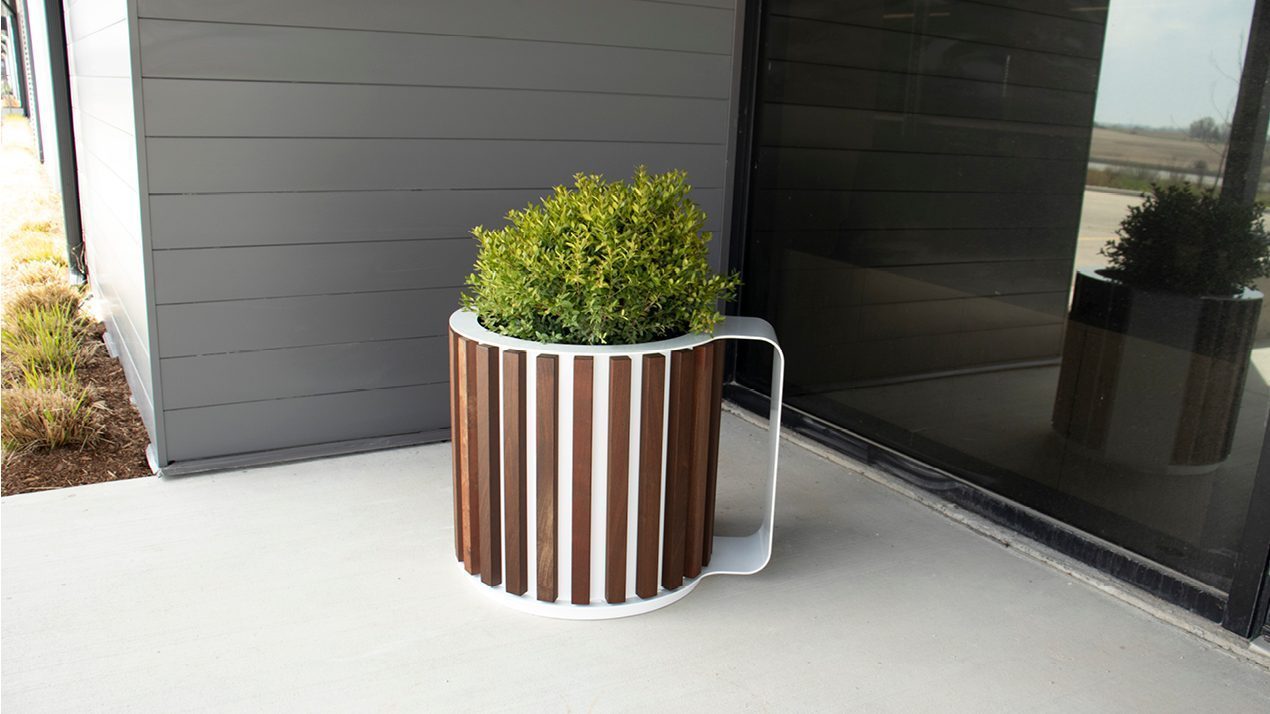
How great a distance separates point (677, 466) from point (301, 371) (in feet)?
5.71

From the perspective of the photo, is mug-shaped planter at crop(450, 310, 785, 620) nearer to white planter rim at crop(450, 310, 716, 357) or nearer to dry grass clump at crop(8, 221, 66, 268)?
white planter rim at crop(450, 310, 716, 357)

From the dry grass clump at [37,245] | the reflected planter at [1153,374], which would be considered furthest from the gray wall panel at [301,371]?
the dry grass clump at [37,245]

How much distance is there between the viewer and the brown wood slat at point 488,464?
2553 millimetres

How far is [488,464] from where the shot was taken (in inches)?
103

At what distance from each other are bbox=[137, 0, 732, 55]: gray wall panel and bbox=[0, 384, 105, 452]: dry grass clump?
5.28 ft

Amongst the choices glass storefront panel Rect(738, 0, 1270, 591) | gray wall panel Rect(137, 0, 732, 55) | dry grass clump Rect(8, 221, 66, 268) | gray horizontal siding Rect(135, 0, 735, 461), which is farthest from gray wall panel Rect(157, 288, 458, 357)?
dry grass clump Rect(8, 221, 66, 268)

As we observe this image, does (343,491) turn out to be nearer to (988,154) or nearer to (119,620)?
(119,620)

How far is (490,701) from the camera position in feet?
7.43

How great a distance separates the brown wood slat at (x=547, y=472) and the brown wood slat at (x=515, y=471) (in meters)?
0.05

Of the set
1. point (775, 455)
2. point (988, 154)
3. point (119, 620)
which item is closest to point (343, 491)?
point (119, 620)

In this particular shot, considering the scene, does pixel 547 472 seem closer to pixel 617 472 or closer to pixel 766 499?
pixel 617 472

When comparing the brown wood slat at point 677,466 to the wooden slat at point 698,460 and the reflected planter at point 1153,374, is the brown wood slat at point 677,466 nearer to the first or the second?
the wooden slat at point 698,460

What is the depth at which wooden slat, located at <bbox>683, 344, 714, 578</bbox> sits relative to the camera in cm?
262

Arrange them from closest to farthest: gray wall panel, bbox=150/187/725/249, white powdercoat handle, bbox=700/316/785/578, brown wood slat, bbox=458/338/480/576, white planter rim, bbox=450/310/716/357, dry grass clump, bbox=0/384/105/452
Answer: white planter rim, bbox=450/310/716/357 < brown wood slat, bbox=458/338/480/576 < white powdercoat handle, bbox=700/316/785/578 < gray wall panel, bbox=150/187/725/249 < dry grass clump, bbox=0/384/105/452
